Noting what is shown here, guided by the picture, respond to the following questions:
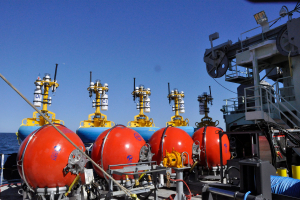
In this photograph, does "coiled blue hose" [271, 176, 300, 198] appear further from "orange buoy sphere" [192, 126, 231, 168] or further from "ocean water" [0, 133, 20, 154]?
"ocean water" [0, 133, 20, 154]

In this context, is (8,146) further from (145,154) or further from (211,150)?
(145,154)

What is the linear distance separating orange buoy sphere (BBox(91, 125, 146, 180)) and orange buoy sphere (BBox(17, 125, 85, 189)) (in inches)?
43.1

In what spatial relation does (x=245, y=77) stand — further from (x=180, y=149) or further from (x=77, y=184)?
(x=77, y=184)

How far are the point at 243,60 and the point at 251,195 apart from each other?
11780mm

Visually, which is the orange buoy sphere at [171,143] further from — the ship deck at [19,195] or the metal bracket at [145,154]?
the metal bracket at [145,154]

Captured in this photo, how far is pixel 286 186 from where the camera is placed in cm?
311

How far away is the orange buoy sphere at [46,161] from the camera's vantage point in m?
6.24

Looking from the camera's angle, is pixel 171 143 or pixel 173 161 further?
pixel 171 143

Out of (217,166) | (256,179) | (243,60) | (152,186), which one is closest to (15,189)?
(152,186)

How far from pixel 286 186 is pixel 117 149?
5163mm

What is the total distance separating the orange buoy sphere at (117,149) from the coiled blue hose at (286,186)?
4743mm

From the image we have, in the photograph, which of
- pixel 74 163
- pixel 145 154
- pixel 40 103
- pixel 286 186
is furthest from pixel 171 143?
pixel 40 103

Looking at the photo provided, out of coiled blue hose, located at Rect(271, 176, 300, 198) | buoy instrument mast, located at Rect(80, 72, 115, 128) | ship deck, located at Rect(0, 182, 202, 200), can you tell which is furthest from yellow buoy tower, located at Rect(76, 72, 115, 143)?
coiled blue hose, located at Rect(271, 176, 300, 198)

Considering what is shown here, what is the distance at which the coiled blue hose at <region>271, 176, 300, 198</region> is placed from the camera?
3011 mm
